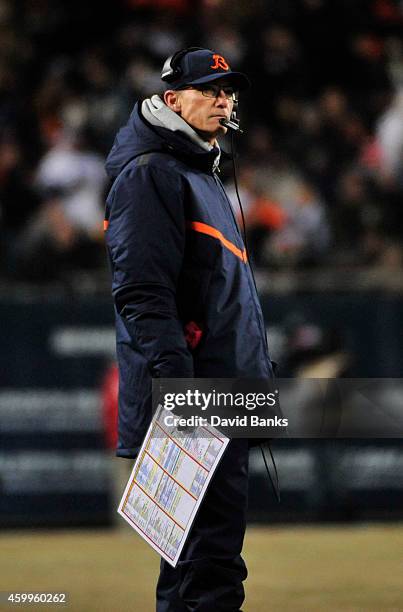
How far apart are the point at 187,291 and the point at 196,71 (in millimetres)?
804

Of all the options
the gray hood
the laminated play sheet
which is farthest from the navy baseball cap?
the laminated play sheet

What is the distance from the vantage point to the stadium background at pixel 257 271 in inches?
338

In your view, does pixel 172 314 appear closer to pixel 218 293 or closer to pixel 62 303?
pixel 218 293

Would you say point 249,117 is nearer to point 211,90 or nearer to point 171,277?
point 211,90

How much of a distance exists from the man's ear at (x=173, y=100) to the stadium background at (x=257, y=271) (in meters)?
2.80

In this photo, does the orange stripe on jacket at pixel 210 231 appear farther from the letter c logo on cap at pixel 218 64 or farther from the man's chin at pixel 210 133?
the letter c logo on cap at pixel 218 64

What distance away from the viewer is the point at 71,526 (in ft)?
31.3

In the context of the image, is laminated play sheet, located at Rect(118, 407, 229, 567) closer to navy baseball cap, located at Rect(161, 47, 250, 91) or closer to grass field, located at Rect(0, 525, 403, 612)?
navy baseball cap, located at Rect(161, 47, 250, 91)

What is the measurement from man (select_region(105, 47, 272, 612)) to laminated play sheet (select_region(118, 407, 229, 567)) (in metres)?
0.16

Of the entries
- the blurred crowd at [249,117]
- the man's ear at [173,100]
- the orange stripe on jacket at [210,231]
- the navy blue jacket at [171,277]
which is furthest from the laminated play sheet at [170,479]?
the blurred crowd at [249,117]

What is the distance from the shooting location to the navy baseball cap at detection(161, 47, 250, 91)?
181 inches

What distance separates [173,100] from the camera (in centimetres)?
466

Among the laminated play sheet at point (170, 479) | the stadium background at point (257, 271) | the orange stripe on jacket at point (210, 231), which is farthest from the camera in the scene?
the stadium background at point (257, 271)

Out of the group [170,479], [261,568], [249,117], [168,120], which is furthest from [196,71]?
[249,117]
